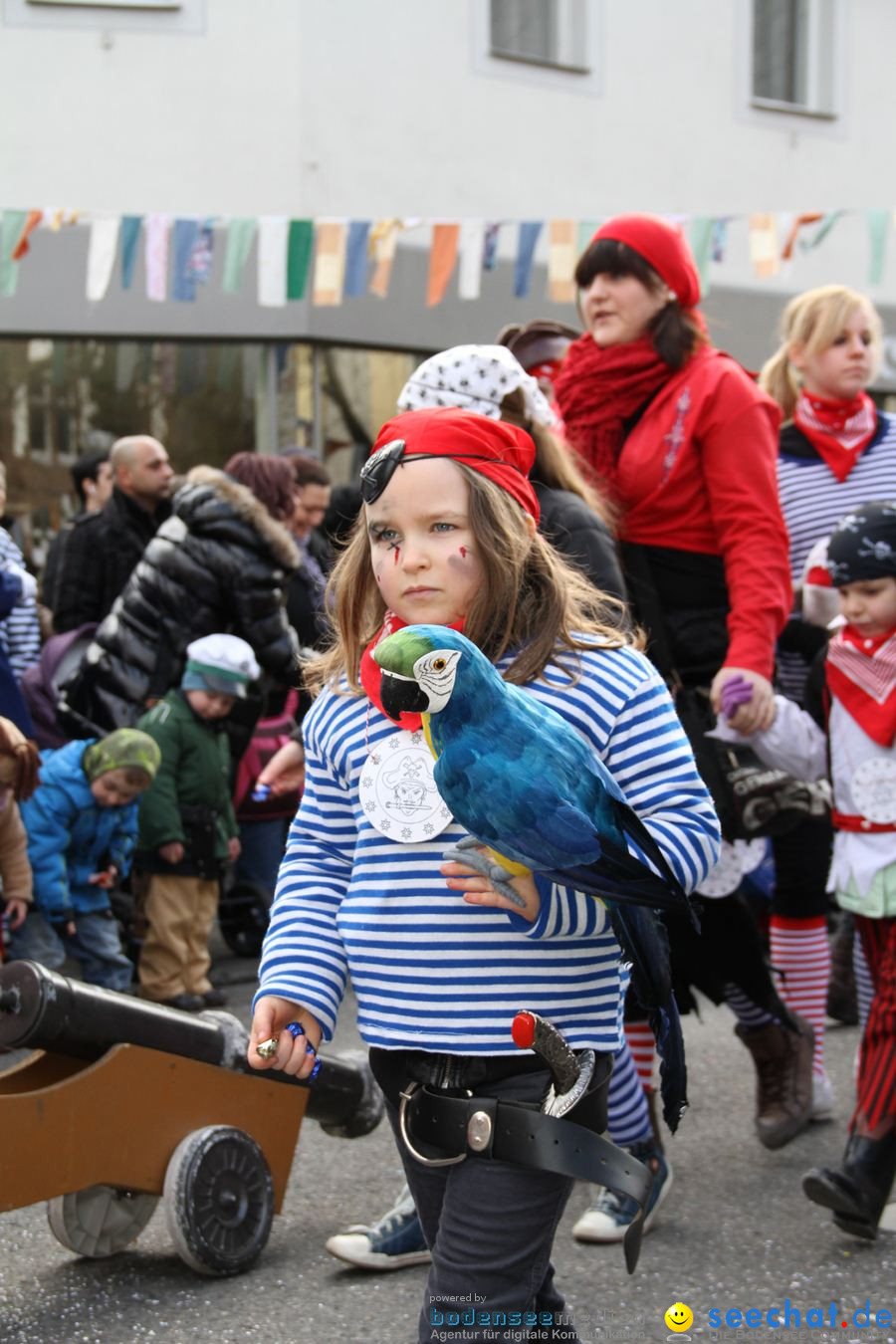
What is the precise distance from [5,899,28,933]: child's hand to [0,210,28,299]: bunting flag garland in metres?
5.15

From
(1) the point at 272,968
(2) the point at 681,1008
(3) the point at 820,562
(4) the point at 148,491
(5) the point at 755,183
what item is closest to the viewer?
(1) the point at 272,968

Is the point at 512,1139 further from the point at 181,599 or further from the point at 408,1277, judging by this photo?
the point at 181,599

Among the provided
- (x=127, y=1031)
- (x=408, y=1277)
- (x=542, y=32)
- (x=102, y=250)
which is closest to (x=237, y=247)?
(x=102, y=250)

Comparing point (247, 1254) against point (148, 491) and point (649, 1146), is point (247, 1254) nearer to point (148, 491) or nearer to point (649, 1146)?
point (649, 1146)

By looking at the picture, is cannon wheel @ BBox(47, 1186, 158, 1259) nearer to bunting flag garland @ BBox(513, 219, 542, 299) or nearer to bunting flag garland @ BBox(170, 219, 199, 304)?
bunting flag garland @ BBox(170, 219, 199, 304)

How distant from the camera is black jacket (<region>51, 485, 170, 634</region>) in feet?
22.3

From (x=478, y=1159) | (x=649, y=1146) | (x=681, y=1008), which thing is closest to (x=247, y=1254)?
(x=649, y=1146)

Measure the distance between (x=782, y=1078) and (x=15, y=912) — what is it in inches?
99.4

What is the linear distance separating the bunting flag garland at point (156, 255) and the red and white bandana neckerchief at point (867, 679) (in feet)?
21.8

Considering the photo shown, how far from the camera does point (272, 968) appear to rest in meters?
2.35

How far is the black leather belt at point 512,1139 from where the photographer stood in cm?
218

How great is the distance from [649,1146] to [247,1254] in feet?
2.96

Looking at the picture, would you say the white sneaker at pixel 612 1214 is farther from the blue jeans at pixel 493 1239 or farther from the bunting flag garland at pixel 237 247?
the bunting flag garland at pixel 237 247

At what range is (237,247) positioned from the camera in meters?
9.80
